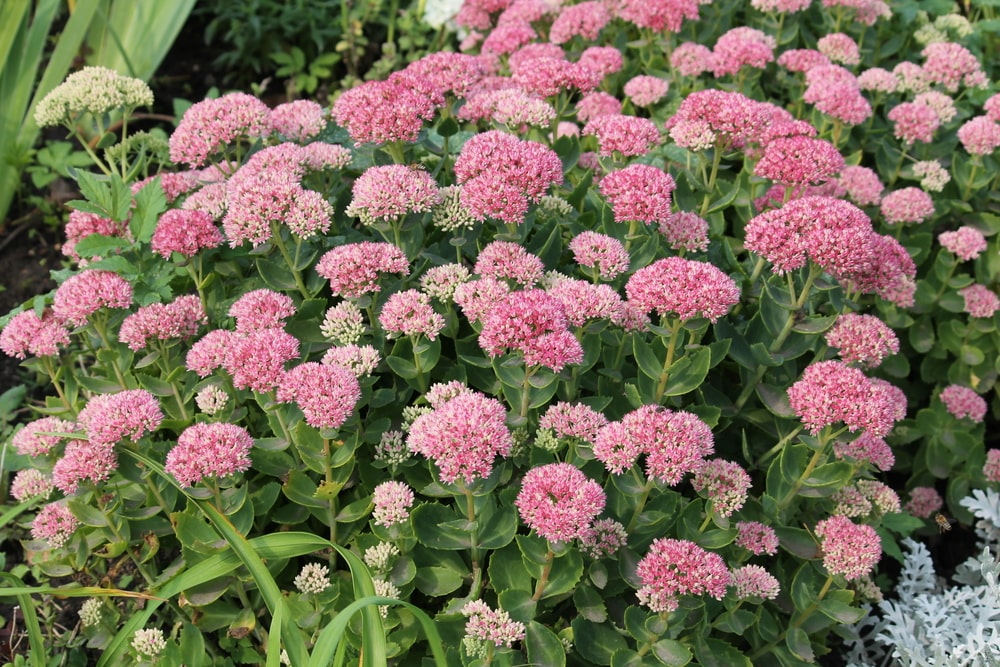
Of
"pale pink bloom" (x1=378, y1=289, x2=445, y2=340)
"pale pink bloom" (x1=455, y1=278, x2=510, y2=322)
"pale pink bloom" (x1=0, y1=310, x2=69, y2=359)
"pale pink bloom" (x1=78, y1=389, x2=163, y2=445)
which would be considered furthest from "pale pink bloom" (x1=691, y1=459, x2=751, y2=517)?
"pale pink bloom" (x1=0, y1=310, x2=69, y2=359)

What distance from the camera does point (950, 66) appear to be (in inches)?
159

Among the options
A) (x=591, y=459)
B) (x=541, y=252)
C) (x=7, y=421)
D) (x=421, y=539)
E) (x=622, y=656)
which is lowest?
(x=7, y=421)

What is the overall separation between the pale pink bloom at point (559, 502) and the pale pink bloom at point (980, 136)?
242 cm

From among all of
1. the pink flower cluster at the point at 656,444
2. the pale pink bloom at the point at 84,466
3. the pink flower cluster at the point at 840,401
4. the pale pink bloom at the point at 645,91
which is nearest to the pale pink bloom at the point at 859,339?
the pink flower cluster at the point at 840,401

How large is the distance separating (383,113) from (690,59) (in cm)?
171

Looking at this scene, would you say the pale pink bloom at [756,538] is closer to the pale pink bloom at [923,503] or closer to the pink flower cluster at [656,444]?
the pink flower cluster at [656,444]

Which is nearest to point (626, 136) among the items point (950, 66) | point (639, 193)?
point (639, 193)

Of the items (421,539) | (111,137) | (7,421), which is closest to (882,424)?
(421,539)

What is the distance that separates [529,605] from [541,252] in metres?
1.07

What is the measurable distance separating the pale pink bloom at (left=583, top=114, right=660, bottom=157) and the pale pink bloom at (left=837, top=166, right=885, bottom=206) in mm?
868

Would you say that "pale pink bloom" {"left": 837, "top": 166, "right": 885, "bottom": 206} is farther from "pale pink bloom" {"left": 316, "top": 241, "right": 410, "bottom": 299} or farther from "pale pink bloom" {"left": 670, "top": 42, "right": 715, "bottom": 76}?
"pale pink bloom" {"left": 316, "top": 241, "right": 410, "bottom": 299}

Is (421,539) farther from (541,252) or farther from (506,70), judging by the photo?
(506,70)

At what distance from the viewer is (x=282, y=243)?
9.08ft

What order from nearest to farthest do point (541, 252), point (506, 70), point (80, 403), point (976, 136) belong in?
1. point (541, 252)
2. point (80, 403)
3. point (976, 136)
4. point (506, 70)
